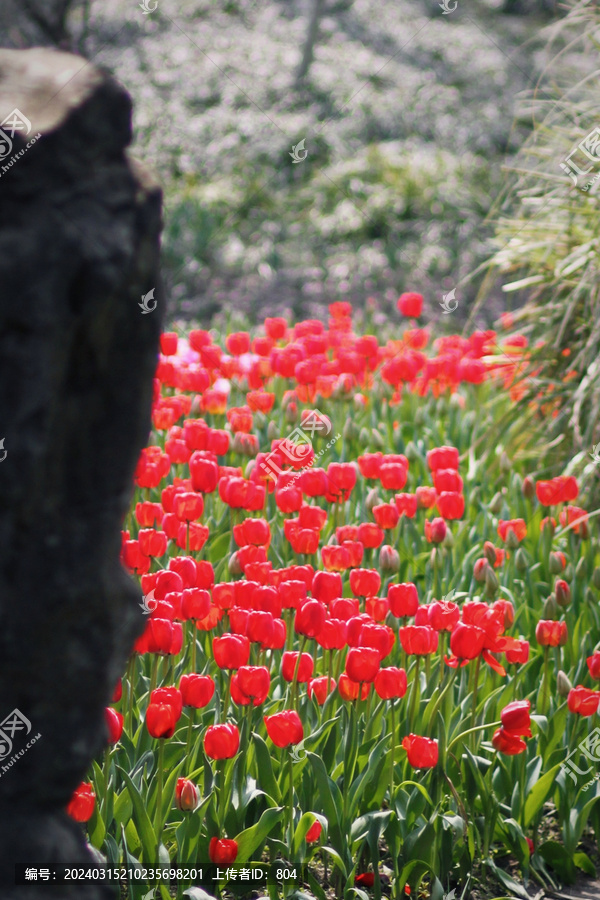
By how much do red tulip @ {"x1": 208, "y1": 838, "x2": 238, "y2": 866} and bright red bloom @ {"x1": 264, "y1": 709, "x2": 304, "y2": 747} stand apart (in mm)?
226

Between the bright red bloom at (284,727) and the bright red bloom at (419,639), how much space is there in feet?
1.40

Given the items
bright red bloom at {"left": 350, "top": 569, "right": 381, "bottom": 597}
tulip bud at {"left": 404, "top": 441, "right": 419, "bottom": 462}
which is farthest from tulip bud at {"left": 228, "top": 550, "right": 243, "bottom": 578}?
tulip bud at {"left": 404, "top": 441, "right": 419, "bottom": 462}

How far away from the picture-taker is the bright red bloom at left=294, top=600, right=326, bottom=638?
2.26 meters

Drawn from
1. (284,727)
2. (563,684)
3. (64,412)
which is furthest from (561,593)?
(64,412)

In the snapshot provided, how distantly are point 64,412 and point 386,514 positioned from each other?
6.95 ft

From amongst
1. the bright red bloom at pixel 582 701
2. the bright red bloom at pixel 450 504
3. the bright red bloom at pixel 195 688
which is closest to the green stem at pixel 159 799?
the bright red bloom at pixel 195 688

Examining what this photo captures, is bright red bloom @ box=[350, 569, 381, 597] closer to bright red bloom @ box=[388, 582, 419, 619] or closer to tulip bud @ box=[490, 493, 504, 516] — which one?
bright red bloom @ box=[388, 582, 419, 619]

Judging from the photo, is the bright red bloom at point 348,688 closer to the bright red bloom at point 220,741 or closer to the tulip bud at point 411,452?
the bright red bloom at point 220,741

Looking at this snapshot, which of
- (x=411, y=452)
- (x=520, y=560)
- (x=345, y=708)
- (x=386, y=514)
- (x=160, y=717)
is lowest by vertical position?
(x=411, y=452)

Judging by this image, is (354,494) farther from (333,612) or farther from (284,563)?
(333,612)

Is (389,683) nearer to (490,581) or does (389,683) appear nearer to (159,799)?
(159,799)

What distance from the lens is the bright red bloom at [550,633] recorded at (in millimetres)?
2518

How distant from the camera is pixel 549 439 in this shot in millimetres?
4406

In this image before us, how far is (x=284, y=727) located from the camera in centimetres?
201
